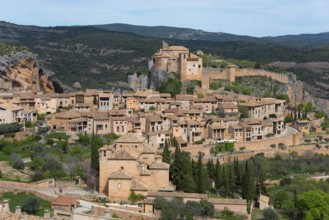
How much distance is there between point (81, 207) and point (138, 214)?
2705mm

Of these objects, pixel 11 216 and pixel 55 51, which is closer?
pixel 11 216

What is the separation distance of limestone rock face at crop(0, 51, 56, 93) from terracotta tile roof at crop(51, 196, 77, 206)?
2542 centimetres

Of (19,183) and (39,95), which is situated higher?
(39,95)

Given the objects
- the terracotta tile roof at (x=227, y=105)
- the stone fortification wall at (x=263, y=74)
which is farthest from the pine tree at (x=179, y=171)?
the stone fortification wall at (x=263, y=74)

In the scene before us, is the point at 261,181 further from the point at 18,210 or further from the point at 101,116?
the point at 18,210

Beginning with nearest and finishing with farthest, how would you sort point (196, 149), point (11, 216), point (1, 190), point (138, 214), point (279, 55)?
point (11, 216)
point (138, 214)
point (1, 190)
point (196, 149)
point (279, 55)

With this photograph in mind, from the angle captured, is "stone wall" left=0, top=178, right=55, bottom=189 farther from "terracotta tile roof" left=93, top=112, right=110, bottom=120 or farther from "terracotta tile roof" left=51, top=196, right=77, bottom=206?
"terracotta tile roof" left=93, top=112, right=110, bottom=120

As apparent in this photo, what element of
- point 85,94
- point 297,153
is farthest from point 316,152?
point 85,94

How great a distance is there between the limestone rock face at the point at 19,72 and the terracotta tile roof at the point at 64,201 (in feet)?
83.4

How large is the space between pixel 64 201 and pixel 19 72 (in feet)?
92.2

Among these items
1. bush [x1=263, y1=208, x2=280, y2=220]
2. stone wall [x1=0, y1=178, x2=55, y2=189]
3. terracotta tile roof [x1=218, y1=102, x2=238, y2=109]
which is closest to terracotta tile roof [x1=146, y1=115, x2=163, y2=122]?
terracotta tile roof [x1=218, y1=102, x2=238, y2=109]

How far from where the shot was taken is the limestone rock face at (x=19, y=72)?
5241cm

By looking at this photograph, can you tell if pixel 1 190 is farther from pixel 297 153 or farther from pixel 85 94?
pixel 297 153

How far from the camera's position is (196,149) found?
4294cm
